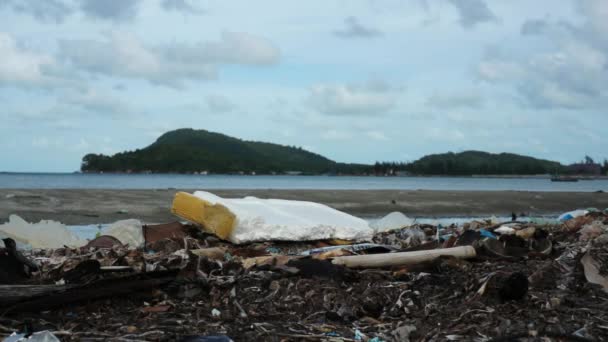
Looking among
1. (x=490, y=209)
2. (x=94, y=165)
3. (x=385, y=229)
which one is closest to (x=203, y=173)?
(x=94, y=165)

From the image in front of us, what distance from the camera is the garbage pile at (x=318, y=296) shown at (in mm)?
3939

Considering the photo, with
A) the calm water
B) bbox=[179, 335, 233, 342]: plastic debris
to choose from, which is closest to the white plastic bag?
bbox=[179, 335, 233, 342]: plastic debris

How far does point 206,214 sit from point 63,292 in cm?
456

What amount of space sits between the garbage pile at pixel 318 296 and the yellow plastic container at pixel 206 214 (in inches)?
62.7

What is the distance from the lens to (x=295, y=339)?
152 inches

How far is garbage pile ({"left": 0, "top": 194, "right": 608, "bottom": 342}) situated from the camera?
3939 mm

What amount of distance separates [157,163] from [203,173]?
9925mm

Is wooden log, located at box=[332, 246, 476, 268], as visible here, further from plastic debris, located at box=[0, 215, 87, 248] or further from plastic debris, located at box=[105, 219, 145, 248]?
plastic debris, located at box=[0, 215, 87, 248]

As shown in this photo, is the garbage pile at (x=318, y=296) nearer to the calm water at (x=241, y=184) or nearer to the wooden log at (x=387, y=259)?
the wooden log at (x=387, y=259)

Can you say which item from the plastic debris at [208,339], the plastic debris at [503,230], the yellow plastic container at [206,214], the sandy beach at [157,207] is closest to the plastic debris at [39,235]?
the yellow plastic container at [206,214]

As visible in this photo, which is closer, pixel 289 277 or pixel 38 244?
pixel 289 277

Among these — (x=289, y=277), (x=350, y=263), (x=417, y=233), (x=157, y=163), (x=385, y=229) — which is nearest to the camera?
(x=289, y=277)

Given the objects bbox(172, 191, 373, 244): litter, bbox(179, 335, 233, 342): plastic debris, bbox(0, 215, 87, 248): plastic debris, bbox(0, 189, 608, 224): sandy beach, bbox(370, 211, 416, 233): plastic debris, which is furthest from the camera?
bbox(0, 189, 608, 224): sandy beach

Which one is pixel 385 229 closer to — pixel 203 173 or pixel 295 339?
pixel 295 339
